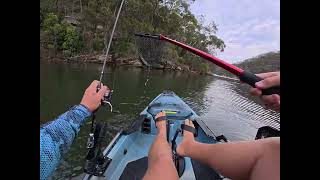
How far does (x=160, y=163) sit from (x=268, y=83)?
2.55ft

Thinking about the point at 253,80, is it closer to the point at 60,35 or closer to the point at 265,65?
the point at 265,65

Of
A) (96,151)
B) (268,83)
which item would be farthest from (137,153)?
(268,83)

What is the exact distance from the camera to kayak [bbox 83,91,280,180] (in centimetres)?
275

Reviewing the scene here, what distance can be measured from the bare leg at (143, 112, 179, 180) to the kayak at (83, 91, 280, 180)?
707 mm

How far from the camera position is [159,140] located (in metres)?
2.11

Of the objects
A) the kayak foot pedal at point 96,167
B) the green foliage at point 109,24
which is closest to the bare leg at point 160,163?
the kayak foot pedal at point 96,167

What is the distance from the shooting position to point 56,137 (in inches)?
59.6

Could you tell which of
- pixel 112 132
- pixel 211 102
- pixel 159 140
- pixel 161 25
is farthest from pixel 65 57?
pixel 159 140

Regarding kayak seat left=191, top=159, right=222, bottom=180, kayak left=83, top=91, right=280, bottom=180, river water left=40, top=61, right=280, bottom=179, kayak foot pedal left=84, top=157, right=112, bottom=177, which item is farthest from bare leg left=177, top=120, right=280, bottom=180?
river water left=40, top=61, right=280, bottom=179

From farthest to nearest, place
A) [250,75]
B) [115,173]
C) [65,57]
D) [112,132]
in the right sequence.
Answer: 1. [65,57]
2. [112,132]
3. [115,173]
4. [250,75]

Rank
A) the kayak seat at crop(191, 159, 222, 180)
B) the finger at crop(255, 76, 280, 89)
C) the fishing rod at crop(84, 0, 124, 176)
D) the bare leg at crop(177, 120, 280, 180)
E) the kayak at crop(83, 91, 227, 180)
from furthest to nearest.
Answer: the kayak seat at crop(191, 159, 222, 180) < the kayak at crop(83, 91, 227, 180) < the fishing rod at crop(84, 0, 124, 176) < the bare leg at crop(177, 120, 280, 180) < the finger at crop(255, 76, 280, 89)

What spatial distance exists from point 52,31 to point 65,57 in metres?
3.06

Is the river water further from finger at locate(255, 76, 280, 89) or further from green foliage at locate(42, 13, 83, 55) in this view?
green foliage at locate(42, 13, 83, 55)
